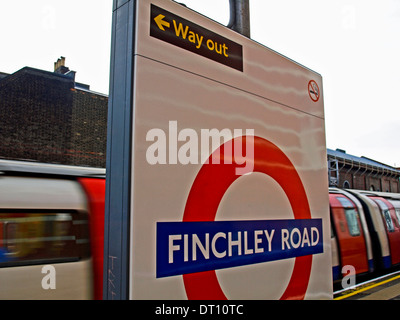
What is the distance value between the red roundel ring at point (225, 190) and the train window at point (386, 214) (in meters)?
9.60

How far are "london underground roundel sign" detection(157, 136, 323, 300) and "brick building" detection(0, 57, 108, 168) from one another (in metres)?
17.9

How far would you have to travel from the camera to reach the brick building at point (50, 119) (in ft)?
58.7

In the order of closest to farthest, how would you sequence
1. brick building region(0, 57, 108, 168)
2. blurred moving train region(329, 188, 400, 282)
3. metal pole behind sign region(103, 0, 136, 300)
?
1. metal pole behind sign region(103, 0, 136, 300)
2. blurred moving train region(329, 188, 400, 282)
3. brick building region(0, 57, 108, 168)

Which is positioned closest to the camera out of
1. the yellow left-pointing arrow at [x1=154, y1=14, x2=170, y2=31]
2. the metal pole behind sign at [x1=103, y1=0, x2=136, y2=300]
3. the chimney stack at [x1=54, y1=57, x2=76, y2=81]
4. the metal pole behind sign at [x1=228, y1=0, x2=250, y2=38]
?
the metal pole behind sign at [x1=103, y1=0, x2=136, y2=300]

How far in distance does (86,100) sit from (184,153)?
2021 cm

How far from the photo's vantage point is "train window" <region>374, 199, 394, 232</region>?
34.4ft

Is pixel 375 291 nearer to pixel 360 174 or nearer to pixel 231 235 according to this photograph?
pixel 231 235

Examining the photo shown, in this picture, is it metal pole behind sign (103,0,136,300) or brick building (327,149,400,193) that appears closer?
metal pole behind sign (103,0,136,300)

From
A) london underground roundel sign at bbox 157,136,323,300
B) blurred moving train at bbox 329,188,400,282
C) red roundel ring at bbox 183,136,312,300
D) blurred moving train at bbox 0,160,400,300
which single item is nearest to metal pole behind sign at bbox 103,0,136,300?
london underground roundel sign at bbox 157,136,323,300

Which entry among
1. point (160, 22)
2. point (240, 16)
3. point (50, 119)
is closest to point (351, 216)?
point (240, 16)

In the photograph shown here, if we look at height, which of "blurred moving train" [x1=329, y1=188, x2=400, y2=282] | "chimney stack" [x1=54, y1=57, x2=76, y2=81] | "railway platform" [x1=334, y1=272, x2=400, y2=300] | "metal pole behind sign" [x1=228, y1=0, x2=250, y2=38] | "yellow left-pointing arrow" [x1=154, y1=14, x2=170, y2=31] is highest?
"chimney stack" [x1=54, y1=57, x2=76, y2=81]

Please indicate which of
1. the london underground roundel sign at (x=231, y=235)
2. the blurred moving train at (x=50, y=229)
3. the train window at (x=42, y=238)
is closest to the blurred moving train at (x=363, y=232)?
the blurred moving train at (x=50, y=229)

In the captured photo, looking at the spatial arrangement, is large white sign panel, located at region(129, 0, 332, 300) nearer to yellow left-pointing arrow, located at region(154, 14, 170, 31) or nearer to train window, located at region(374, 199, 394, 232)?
yellow left-pointing arrow, located at region(154, 14, 170, 31)

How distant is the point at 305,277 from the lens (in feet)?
6.63
